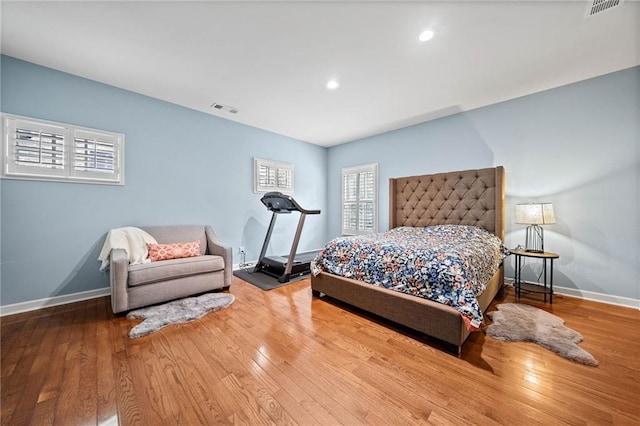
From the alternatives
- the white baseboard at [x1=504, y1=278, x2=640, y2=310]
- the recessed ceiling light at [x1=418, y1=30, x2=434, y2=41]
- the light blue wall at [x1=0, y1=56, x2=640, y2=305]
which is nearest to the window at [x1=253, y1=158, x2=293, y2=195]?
the light blue wall at [x1=0, y1=56, x2=640, y2=305]

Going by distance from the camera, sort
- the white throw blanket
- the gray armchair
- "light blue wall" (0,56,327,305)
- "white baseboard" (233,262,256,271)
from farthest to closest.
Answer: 1. "white baseboard" (233,262,256,271)
2. the white throw blanket
3. "light blue wall" (0,56,327,305)
4. the gray armchair

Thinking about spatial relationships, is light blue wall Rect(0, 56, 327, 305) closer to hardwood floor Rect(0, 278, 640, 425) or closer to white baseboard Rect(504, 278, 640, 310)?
hardwood floor Rect(0, 278, 640, 425)

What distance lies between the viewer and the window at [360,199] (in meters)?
4.98

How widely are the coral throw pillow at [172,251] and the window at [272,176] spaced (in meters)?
1.70

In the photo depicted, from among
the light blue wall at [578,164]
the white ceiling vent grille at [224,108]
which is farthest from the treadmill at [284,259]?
the light blue wall at [578,164]

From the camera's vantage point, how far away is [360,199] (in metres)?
5.24

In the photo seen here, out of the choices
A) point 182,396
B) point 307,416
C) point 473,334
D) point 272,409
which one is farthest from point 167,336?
point 473,334

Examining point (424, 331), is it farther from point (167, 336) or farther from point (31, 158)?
point (31, 158)

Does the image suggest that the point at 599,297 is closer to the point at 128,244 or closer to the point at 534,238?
the point at 534,238

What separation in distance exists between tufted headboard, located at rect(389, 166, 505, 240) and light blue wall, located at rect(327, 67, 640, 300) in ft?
0.80

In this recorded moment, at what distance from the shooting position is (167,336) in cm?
205

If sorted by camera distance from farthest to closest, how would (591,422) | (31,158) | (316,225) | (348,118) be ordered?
(316,225)
(348,118)
(31,158)
(591,422)

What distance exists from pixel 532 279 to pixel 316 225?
13.4ft

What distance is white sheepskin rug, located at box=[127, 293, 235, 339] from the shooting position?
2.17 metres
